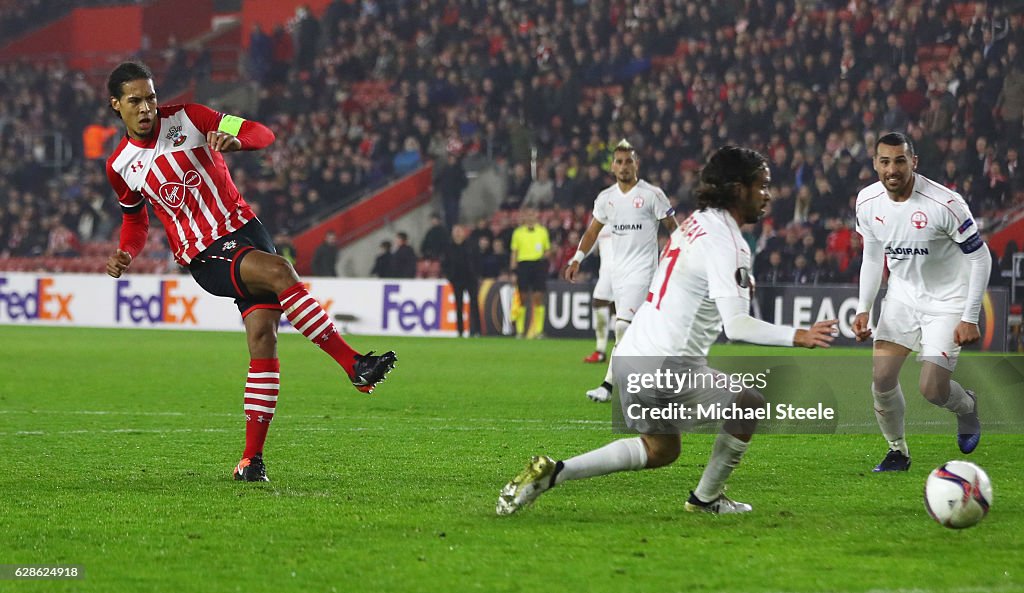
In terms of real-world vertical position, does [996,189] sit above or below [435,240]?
above

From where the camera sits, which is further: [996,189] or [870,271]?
[996,189]

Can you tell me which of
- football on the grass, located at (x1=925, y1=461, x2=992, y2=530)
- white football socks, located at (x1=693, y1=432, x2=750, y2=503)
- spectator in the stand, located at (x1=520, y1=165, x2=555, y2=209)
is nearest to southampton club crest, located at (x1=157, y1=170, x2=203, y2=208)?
white football socks, located at (x1=693, y1=432, x2=750, y2=503)

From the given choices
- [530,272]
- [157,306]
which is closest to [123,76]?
[530,272]

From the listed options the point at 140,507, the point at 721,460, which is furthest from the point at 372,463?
the point at 721,460

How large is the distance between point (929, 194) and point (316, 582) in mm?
4339

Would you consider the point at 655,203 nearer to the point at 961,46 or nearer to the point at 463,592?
the point at 463,592

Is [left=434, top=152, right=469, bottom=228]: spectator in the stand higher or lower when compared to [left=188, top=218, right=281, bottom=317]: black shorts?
lower

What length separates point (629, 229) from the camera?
1247cm

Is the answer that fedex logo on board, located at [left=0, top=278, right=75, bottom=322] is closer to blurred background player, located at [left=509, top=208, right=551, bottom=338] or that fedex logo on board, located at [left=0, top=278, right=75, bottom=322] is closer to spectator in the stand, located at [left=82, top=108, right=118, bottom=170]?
spectator in the stand, located at [left=82, top=108, right=118, bottom=170]

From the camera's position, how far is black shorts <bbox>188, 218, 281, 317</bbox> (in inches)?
268

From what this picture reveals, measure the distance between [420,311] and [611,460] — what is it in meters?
17.5

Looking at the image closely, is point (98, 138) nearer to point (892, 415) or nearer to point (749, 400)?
point (892, 415)

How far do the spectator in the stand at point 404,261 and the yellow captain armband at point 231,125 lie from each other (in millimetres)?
17278

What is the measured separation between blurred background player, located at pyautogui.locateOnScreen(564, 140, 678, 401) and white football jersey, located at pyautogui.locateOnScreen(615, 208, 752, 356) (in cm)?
667
